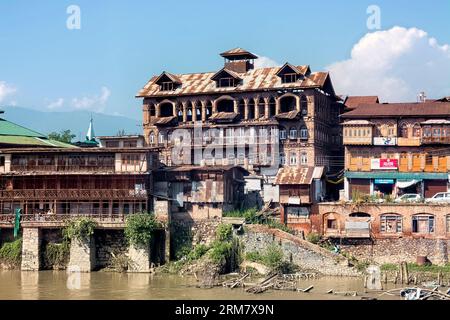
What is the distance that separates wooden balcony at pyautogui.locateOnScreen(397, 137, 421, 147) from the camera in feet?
197

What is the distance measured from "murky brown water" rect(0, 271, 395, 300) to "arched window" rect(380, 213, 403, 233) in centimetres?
631

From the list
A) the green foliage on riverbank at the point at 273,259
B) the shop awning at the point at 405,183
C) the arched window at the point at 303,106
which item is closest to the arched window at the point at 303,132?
the arched window at the point at 303,106

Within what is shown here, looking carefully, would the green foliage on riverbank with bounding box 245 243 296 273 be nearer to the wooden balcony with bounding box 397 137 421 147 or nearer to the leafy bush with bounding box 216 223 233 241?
the leafy bush with bounding box 216 223 233 241

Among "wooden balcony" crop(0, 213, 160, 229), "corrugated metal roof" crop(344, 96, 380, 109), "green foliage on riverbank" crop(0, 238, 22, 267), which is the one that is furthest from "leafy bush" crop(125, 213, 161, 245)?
"corrugated metal roof" crop(344, 96, 380, 109)

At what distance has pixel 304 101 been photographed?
64.2 m

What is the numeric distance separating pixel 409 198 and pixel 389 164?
5.97m

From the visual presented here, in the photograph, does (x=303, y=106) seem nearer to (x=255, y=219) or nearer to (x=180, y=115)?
(x=180, y=115)

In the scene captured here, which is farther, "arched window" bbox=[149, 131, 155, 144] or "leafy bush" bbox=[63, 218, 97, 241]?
"arched window" bbox=[149, 131, 155, 144]

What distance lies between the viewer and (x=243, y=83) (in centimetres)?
6669

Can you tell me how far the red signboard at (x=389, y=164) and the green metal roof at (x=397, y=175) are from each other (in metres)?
0.45

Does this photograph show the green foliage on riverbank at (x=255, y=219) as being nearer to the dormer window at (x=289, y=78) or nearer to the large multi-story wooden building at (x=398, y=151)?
the large multi-story wooden building at (x=398, y=151)
